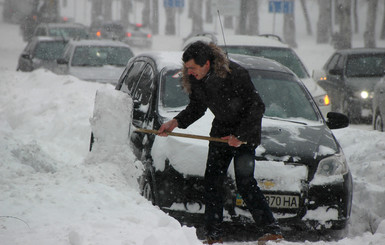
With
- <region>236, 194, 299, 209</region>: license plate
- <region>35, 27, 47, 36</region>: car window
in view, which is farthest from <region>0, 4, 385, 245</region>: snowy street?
<region>35, 27, 47, 36</region>: car window

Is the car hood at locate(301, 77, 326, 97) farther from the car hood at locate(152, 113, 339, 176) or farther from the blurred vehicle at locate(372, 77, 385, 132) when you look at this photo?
the car hood at locate(152, 113, 339, 176)

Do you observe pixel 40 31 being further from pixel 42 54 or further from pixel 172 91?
pixel 172 91

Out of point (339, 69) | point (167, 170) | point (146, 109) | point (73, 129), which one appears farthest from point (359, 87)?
point (167, 170)

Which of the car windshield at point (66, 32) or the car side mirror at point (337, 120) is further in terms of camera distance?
the car windshield at point (66, 32)

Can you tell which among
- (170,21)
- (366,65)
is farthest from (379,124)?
(170,21)

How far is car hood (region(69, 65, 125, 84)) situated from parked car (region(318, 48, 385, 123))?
180 inches

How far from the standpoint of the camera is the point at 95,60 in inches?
587

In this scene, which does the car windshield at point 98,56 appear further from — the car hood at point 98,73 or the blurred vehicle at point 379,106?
the blurred vehicle at point 379,106

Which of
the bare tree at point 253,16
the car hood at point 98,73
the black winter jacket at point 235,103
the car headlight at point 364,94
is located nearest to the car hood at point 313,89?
the car headlight at point 364,94

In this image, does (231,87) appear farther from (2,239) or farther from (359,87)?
(359,87)

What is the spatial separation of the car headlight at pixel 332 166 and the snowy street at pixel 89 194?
1.81ft

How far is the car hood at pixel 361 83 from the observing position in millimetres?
13148

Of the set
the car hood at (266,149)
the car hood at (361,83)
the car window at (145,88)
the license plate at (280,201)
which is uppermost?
the car window at (145,88)

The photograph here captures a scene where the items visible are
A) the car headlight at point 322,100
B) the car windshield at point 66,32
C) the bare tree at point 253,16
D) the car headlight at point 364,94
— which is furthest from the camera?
the bare tree at point 253,16
